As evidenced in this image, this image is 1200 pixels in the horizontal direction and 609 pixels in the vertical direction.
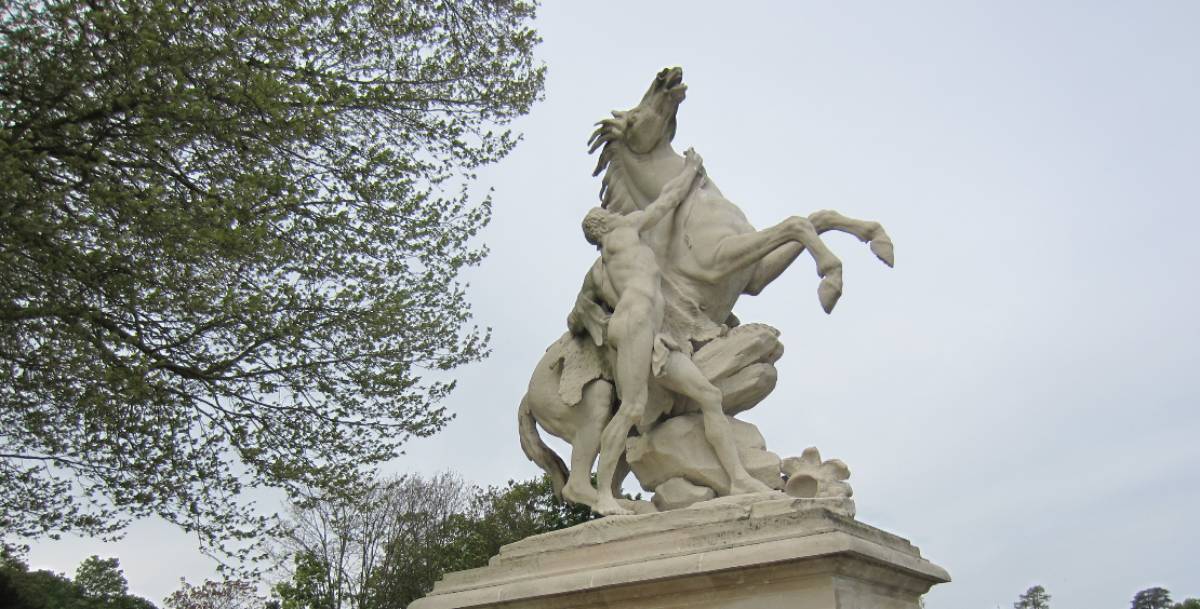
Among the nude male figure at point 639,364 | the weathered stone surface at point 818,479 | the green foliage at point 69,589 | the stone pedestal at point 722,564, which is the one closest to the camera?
the stone pedestal at point 722,564

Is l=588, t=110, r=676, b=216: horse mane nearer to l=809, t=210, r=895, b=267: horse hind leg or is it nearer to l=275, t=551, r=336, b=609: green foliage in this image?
l=809, t=210, r=895, b=267: horse hind leg

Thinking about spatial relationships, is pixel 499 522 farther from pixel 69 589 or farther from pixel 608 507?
pixel 608 507

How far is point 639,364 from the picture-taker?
245 inches

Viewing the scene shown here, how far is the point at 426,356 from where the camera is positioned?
11.2 m

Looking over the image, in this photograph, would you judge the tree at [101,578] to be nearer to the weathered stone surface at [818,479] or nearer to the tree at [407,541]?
the tree at [407,541]

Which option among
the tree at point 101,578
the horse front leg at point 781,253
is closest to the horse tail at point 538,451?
the horse front leg at point 781,253

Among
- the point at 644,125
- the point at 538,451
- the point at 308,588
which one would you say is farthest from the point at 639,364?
the point at 308,588

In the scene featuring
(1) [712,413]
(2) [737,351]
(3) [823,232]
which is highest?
(3) [823,232]

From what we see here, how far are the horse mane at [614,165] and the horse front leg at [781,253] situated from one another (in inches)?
32.2

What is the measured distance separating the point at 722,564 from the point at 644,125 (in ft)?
10.3

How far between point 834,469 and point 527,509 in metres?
20.5

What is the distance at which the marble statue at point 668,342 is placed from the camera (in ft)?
20.2

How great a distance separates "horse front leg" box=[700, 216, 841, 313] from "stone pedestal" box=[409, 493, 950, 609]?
4.09 ft

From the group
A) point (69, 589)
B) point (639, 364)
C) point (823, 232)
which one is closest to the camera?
point (639, 364)
